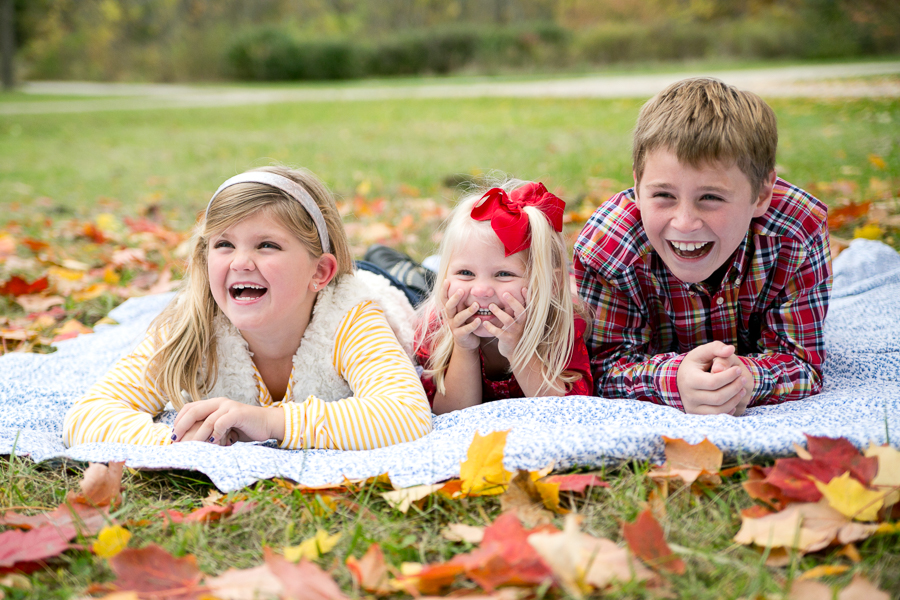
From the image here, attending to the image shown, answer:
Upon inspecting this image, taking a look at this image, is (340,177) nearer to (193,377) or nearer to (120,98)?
(193,377)

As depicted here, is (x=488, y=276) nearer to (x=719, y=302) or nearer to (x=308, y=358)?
(x=308, y=358)

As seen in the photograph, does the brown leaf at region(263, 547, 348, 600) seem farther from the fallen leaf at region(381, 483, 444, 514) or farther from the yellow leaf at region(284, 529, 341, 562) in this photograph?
the fallen leaf at region(381, 483, 444, 514)

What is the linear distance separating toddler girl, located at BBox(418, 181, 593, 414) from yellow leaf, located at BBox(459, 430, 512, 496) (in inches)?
19.5

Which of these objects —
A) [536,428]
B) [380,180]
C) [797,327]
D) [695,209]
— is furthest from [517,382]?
[380,180]

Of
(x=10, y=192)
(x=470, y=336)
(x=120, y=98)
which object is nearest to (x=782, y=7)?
(x=120, y=98)

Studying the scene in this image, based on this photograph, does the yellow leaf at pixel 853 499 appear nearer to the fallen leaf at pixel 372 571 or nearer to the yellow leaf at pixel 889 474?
the yellow leaf at pixel 889 474

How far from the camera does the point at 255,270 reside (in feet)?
7.01

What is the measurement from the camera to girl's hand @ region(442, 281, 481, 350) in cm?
219

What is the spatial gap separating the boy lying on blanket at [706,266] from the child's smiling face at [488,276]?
0.33m

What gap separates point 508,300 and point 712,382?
632 mm

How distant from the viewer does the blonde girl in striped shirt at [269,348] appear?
6.77 feet

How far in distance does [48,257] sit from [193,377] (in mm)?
2423

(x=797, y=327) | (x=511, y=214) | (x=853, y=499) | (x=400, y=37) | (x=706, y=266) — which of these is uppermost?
(x=400, y=37)

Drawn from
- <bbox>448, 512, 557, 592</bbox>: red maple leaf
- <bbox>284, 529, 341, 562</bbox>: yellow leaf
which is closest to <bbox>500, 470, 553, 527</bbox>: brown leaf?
<bbox>448, 512, 557, 592</bbox>: red maple leaf
